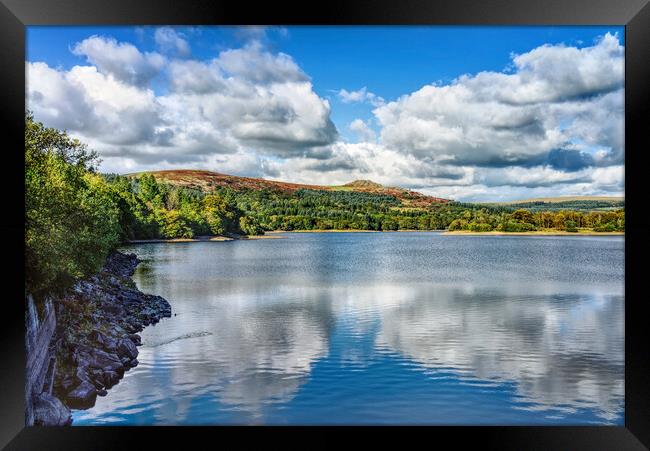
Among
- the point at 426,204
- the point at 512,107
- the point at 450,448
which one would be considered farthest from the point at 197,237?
the point at 450,448

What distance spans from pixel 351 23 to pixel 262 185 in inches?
1113

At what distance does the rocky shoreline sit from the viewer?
20.0ft

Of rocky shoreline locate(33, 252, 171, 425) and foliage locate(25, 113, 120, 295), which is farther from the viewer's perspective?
rocky shoreline locate(33, 252, 171, 425)

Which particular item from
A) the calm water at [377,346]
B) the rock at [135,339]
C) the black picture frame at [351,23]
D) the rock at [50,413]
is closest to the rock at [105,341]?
the calm water at [377,346]

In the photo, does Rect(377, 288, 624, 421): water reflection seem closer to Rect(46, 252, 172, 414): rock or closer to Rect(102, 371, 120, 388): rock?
Rect(46, 252, 172, 414): rock

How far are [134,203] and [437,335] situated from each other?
17.7 meters

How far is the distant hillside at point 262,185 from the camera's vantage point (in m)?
28.6

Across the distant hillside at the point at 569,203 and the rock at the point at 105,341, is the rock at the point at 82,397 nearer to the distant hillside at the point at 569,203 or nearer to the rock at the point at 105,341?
the rock at the point at 105,341

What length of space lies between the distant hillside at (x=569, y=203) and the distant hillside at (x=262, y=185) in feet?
12.6

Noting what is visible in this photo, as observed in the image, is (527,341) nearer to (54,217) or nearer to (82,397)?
(82,397)

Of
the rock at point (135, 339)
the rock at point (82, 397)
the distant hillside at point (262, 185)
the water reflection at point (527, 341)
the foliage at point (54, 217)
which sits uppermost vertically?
the distant hillside at point (262, 185)

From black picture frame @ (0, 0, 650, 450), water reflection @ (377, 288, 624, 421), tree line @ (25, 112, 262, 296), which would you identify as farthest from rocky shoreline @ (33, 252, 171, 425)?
water reflection @ (377, 288, 624, 421)

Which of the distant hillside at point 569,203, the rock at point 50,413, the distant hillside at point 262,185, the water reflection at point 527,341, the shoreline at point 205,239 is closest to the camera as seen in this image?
the rock at point 50,413

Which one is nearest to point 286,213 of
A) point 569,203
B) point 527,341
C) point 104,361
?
point 569,203
